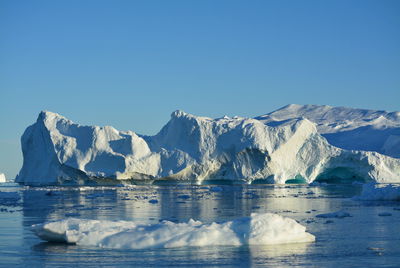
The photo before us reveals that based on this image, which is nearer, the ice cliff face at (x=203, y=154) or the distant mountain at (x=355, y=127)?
the ice cliff face at (x=203, y=154)

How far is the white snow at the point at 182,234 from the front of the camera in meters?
8.58

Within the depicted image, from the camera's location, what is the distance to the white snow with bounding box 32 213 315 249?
8.58 meters

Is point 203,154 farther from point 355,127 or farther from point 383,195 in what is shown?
point 355,127

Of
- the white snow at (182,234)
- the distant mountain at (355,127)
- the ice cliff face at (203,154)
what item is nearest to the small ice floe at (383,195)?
the white snow at (182,234)

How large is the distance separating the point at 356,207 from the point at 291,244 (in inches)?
298

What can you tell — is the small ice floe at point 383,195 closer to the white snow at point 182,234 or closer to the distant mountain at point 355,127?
the white snow at point 182,234

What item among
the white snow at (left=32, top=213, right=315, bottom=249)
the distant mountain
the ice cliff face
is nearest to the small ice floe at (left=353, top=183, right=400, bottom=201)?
the white snow at (left=32, top=213, right=315, bottom=249)

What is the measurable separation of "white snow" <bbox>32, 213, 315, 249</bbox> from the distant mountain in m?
34.8

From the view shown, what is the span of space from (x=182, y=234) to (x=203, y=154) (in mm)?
25170

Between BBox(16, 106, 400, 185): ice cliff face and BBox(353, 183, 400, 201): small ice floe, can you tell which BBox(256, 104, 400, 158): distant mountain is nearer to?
BBox(16, 106, 400, 185): ice cliff face

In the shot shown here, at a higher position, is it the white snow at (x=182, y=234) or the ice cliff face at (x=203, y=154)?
the ice cliff face at (x=203, y=154)

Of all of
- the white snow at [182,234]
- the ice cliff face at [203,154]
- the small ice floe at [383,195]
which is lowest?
the white snow at [182,234]

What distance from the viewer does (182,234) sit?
28.6ft

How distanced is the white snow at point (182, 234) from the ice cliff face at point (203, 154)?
23995 mm
